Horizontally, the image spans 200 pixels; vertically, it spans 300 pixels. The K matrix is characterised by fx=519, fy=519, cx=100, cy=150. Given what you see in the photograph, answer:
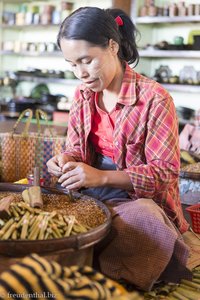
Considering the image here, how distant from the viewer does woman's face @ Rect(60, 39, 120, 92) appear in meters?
1.89

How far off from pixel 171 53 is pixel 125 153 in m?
3.54

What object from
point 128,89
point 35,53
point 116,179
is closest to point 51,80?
point 35,53

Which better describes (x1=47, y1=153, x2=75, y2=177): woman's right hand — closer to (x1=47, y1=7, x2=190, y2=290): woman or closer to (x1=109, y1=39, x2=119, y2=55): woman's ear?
(x1=47, y1=7, x2=190, y2=290): woman

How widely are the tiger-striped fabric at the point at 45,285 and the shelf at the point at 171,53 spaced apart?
4476mm

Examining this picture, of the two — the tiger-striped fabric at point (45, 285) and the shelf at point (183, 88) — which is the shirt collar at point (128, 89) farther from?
the shelf at point (183, 88)

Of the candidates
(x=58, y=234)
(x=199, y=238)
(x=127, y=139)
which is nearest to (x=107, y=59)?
(x=127, y=139)

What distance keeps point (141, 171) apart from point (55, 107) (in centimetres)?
433

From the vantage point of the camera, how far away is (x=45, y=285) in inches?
40.9

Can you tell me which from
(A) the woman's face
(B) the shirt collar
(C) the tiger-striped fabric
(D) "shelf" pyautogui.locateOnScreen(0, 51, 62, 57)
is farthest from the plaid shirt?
(D) "shelf" pyautogui.locateOnScreen(0, 51, 62, 57)

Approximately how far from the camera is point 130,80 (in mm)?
2104

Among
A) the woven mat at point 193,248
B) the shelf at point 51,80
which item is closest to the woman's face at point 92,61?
the woven mat at point 193,248

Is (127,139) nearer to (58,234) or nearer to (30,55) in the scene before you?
(58,234)

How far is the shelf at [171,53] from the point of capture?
530cm

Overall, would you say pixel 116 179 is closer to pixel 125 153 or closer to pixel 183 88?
pixel 125 153
